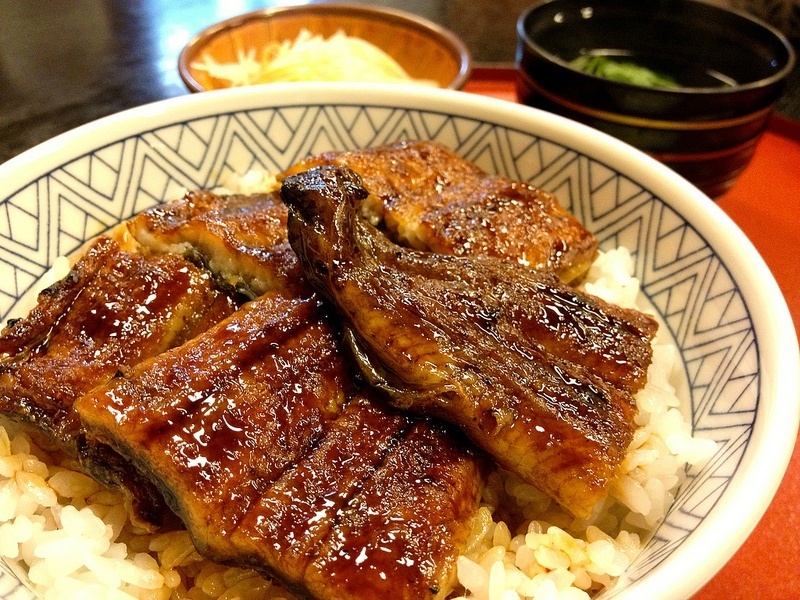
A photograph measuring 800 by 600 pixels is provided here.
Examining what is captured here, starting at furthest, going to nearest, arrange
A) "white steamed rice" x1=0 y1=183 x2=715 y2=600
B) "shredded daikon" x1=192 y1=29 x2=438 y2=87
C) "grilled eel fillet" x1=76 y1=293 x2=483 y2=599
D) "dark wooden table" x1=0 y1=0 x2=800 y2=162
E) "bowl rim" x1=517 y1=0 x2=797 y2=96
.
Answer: "dark wooden table" x1=0 y1=0 x2=800 y2=162, "shredded daikon" x1=192 y1=29 x2=438 y2=87, "bowl rim" x1=517 y1=0 x2=797 y2=96, "white steamed rice" x1=0 y1=183 x2=715 y2=600, "grilled eel fillet" x1=76 y1=293 x2=483 y2=599

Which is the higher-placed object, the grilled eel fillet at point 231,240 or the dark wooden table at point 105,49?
the grilled eel fillet at point 231,240

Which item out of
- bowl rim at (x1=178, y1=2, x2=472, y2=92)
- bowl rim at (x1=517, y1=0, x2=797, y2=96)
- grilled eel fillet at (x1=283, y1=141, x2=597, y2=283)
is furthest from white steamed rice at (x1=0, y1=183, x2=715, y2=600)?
bowl rim at (x1=178, y1=2, x2=472, y2=92)

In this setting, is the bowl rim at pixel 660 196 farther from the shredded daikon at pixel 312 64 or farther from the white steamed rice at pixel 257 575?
the shredded daikon at pixel 312 64

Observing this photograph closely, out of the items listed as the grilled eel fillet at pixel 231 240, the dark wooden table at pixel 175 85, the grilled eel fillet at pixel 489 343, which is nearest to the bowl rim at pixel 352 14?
the dark wooden table at pixel 175 85

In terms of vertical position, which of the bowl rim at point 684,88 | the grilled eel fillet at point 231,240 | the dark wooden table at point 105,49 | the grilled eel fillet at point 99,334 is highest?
the bowl rim at point 684,88

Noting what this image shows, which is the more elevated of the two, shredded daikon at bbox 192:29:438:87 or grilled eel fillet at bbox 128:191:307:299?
grilled eel fillet at bbox 128:191:307:299

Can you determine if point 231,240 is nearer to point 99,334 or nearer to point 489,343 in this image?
point 99,334

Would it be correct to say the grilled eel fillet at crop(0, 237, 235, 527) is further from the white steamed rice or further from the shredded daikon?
the shredded daikon
